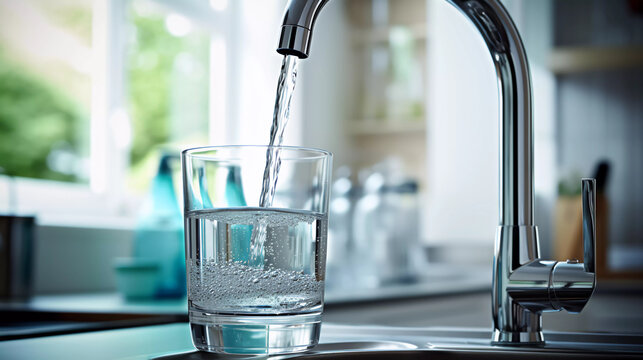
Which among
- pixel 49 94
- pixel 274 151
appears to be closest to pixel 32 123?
pixel 49 94

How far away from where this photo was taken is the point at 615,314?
91 cm

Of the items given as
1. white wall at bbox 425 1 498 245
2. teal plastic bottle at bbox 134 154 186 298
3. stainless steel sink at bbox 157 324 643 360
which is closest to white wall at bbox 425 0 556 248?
white wall at bbox 425 1 498 245

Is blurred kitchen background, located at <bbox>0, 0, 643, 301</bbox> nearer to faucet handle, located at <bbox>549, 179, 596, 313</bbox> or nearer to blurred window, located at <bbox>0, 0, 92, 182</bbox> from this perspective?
blurred window, located at <bbox>0, 0, 92, 182</bbox>

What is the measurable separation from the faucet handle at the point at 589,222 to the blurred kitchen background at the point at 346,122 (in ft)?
2.09

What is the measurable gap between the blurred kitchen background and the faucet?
0.59 metres

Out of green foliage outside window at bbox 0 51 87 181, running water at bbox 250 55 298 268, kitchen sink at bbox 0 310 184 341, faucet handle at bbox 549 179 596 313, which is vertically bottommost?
kitchen sink at bbox 0 310 184 341

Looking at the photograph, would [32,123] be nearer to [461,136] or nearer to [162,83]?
[162,83]

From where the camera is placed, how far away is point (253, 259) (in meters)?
0.43

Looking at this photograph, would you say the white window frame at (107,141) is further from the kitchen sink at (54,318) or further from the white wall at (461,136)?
the white wall at (461,136)

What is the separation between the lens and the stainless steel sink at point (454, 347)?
0.48 metres

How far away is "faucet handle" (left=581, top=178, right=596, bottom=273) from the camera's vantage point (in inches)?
20.0

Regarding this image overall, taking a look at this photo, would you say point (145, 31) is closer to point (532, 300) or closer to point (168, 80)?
point (168, 80)

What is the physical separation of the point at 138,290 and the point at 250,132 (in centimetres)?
129

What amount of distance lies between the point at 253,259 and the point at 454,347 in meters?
0.17
